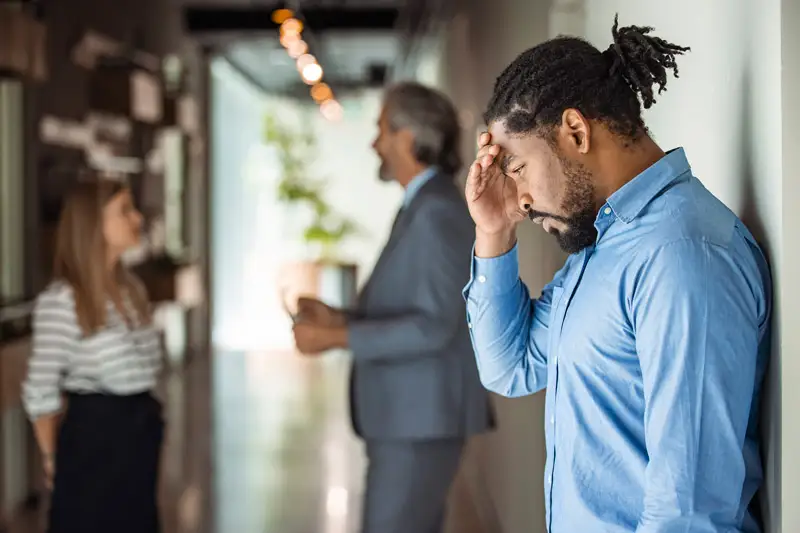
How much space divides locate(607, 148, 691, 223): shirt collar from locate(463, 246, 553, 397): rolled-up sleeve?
33 centimetres

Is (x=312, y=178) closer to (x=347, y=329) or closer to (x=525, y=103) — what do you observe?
(x=347, y=329)

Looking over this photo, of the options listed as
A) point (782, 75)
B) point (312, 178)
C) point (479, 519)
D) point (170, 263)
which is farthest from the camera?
point (312, 178)

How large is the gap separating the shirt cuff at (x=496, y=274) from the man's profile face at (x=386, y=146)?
139 centimetres

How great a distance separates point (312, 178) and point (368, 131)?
1.08 meters

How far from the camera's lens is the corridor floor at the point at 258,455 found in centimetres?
482

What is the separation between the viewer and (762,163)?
134 centimetres

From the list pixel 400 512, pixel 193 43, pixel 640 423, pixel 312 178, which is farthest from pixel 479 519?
pixel 312 178

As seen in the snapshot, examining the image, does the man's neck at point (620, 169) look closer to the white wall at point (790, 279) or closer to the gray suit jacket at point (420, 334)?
the white wall at point (790, 279)

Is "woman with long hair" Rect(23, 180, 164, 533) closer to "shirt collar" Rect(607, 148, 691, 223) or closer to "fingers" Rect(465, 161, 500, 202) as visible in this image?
"fingers" Rect(465, 161, 500, 202)

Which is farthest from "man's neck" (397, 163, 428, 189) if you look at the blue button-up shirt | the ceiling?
the ceiling

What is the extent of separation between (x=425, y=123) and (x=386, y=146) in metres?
0.14

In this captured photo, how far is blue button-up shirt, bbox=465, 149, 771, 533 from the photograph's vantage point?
117 cm

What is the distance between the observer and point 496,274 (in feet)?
5.32

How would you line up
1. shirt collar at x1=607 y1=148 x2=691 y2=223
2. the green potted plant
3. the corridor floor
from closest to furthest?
1. shirt collar at x1=607 y1=148 x2=691 y2=223
2. the corridor floor
3. the green potted plant
